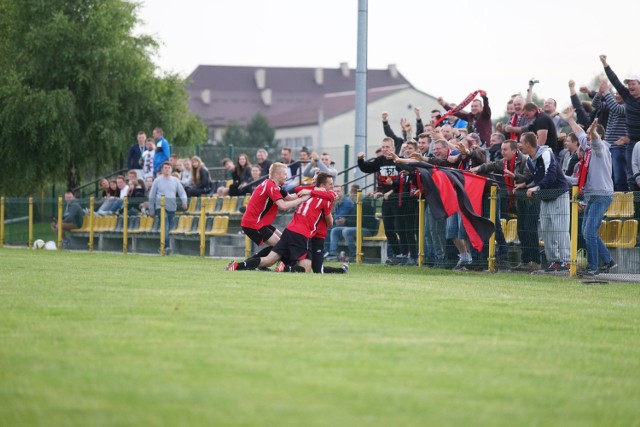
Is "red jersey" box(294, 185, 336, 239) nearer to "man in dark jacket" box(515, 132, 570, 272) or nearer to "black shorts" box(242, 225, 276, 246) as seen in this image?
"black shorts" box(242, 225, 276, 246)

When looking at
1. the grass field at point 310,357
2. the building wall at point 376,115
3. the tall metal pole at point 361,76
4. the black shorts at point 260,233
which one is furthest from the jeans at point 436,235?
the building wall at point 376,115

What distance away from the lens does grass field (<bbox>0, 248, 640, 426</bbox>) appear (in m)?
6.24

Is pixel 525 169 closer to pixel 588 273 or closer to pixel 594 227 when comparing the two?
pixel 594 227

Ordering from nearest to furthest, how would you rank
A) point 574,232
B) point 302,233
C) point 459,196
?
point 574,232 < point 302,233 < point 459,196

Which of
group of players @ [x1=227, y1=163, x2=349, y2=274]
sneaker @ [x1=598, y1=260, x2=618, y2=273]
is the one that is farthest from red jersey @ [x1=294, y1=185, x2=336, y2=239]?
sneaker @ [x1=598, y1=260, x2=618, y2=273]

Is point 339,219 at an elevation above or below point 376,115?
below

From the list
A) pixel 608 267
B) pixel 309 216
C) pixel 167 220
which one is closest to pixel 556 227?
pixel 608 267

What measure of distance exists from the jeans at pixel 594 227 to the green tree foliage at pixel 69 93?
30547 mm

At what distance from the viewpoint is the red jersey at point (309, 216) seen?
18.1 meters

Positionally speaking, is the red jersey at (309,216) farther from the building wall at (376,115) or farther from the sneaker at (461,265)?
the building wall at (376,115)

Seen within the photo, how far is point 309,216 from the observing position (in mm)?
18125

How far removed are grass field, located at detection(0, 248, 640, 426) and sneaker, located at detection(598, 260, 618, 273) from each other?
4.14 m

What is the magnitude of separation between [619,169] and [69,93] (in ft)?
99.7

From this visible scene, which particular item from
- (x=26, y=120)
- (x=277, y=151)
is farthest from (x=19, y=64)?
(x=277, y=151)
